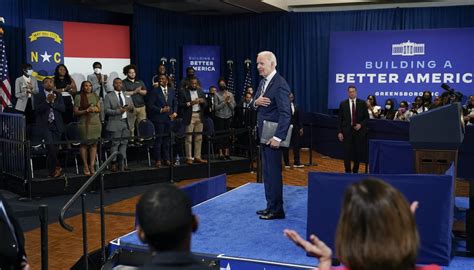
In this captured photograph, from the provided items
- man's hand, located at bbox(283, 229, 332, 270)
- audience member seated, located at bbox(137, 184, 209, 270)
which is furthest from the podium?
audience member seated, located at bbox(137, 184, 209, 270)

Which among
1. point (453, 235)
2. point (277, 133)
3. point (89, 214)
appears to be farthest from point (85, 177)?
point (453, 235)

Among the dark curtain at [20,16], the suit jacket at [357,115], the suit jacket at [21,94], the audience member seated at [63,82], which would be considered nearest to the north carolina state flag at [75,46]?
the dark curtain at [20,16]

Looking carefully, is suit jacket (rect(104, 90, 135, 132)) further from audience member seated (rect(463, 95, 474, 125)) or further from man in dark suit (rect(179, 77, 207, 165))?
audience member seated (rect(463, 95, 474, 125))

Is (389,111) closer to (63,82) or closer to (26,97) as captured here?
(63,82)

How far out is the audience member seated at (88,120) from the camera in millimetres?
9234

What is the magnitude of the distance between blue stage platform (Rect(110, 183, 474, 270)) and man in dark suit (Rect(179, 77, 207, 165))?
4398 millimetres

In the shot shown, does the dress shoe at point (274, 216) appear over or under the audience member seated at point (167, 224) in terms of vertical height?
under

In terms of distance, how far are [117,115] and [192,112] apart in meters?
1.57

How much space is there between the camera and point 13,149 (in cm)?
884

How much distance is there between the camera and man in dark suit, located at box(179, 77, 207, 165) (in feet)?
35.0

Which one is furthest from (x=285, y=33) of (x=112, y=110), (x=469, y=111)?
(x=112, y=110)

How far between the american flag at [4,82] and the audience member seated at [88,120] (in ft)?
5.21

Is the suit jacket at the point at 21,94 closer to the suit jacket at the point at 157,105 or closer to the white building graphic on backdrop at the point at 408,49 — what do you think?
the suit jacket at the point at 157,105

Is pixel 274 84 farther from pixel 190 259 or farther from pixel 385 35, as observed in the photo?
pixel 385 35
